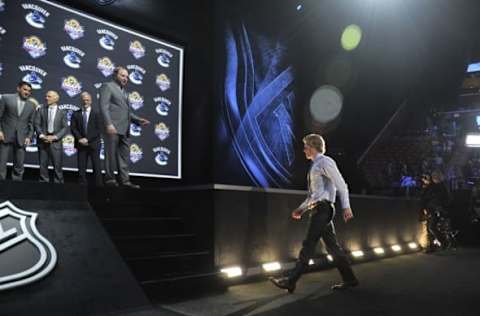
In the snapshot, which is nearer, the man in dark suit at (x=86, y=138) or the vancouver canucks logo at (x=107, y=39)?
the man in dark suit at (x=86, y=138)

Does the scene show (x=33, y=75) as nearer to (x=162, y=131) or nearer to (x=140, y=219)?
(x=162, y=131)

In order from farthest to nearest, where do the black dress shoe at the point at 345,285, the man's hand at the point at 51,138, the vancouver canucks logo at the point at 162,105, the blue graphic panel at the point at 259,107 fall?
1. the blue graphic panel at the point at 259,107
2. the vancouver canucks logo at the point at 162,105
3. the man's hand at the point at 51,138
4. the black dress shoe at the point at 345,285

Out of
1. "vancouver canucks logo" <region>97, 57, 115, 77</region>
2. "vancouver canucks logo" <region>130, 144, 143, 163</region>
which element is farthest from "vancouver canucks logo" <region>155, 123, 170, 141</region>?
"vancouver canucks logo" <region>97, 57, 115, 77</region>

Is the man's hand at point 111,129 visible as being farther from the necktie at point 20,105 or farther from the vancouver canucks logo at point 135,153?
the vancouver canucks logo at point 135,153

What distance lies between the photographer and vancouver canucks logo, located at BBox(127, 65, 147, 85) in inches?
289

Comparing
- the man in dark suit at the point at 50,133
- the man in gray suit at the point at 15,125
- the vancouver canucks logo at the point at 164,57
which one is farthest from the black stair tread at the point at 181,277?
the vancouver canucks logo at the point at 164,57

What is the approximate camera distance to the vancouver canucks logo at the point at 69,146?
6.59 meters

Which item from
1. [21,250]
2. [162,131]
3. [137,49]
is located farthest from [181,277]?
[137,49]

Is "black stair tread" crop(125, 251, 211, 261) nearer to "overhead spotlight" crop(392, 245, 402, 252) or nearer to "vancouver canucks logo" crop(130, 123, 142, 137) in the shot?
"vancouver canucks logo" crop(130, 123, 142, 137)

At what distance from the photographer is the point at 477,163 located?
12.7m

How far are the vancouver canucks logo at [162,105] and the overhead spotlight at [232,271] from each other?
436 cm

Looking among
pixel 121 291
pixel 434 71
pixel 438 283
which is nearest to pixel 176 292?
pixel 121 291

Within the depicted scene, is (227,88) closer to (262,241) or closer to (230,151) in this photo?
(230,151)

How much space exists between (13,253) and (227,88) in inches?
241
